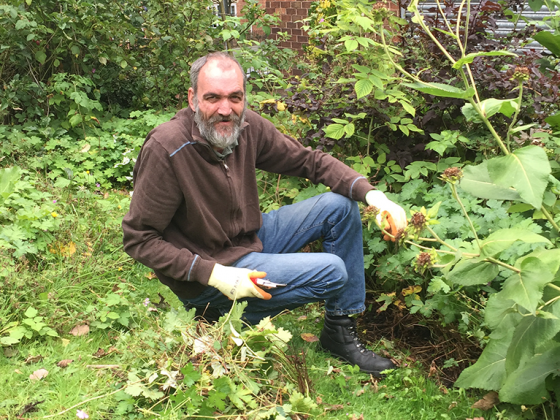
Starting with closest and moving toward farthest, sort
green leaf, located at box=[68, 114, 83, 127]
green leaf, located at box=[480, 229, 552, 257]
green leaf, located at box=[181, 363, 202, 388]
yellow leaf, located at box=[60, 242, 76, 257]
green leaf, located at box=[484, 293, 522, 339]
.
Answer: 1. green leaf, located at box=[480, 229, 552, 257]
2. green leaf, located at box=[484, 293, 522, 339]
3. green leaf, located at box=[181, 363, 202, 388]
4. yellow leaf, located at box=[60, 242, 76, 257]
5. green leaf, located at box=[68, 114, 83, 127]

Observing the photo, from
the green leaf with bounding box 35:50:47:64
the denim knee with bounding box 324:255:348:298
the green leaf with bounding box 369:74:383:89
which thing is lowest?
the denim knee with bounding box 324:255:348:298

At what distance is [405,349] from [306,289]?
0.75m

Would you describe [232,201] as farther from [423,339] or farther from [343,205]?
[423,339]

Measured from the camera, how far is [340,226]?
116 inches

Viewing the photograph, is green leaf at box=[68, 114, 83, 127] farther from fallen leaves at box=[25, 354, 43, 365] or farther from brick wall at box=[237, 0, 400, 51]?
brick wall at box=[237, 0, 400, 51]

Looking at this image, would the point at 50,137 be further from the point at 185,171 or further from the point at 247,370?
the point at 247,370

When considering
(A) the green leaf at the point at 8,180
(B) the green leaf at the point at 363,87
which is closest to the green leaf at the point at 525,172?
(B) the green leaf at the point at 363,87

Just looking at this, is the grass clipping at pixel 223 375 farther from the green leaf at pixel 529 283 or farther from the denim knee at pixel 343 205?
the green leaf at pixel 529 283

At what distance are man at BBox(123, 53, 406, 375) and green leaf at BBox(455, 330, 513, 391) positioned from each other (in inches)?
22.0

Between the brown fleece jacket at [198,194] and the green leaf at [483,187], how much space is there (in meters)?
0.80

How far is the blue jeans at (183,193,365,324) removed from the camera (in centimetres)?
272

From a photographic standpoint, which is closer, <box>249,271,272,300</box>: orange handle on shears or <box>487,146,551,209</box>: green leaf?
<box>487,146,551,209</box>: green leaf

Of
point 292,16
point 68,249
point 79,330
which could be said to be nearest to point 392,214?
point 79,330

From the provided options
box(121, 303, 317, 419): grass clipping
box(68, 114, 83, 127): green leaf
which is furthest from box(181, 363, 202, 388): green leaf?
box(68, 114, 83, 127): green leaf
